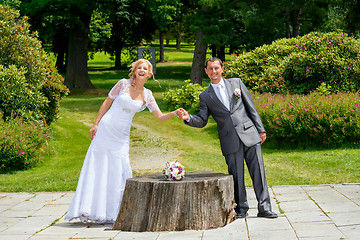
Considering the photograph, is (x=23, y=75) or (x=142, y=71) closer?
(x=142, y=71)

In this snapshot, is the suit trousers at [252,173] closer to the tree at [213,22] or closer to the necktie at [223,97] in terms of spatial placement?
the necktie at [223,97]

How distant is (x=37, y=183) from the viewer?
1040 centimetres

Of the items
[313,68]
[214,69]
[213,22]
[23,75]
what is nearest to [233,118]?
[214,69]

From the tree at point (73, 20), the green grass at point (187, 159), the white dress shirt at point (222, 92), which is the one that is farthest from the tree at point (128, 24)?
the white dress shirt at point (222, 92)

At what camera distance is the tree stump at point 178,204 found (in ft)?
20.8

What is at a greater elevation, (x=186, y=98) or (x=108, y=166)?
(x=108, y=166)

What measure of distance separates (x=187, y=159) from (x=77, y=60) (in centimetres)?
1704

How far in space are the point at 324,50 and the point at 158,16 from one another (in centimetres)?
1244

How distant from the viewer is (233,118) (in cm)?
681

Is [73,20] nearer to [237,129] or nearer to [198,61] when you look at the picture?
[198,61]

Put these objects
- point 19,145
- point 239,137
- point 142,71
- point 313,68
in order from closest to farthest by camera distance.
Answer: point 239,137 → point 142,71 → point 19,145 → point 313,68

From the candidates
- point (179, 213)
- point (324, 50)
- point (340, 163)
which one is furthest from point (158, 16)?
point (179, 213)

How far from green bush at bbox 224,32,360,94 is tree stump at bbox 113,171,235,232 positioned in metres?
9.97

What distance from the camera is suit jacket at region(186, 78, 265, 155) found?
6.80m
